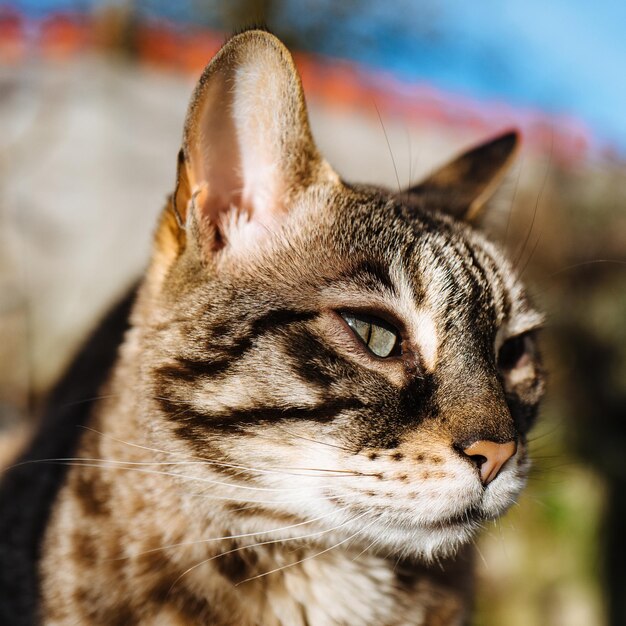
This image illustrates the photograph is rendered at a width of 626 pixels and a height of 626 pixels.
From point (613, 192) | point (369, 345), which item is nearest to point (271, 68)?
point (369, 345)

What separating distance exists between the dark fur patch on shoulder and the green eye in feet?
2.28

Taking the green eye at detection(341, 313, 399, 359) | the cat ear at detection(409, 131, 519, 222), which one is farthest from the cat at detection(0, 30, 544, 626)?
the cat ear at detection(409, 131, 519, 222)

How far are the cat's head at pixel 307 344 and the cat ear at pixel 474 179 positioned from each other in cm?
48

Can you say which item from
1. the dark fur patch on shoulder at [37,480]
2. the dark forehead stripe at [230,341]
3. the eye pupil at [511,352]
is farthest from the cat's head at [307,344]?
the dark fur patch on shoulder at [37,480]

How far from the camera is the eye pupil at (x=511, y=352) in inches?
70.0

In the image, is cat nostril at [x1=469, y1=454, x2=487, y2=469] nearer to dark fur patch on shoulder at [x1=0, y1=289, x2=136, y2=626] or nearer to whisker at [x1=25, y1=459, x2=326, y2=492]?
whisker at [x1=25, y1=459, x2=326, y2=492]

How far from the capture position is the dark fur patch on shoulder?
176 cm

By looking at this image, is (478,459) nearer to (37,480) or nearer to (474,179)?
(474,179)

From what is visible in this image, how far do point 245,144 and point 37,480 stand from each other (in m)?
1.15

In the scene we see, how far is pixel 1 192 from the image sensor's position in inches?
200

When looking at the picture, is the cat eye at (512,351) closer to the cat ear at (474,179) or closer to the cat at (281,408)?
the cat at (281,408)

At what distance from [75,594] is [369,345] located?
89 centimetres

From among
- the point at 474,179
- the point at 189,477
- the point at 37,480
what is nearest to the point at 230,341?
the point at 189,477

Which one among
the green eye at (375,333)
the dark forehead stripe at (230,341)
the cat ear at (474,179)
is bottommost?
the green eye at (375,333)
